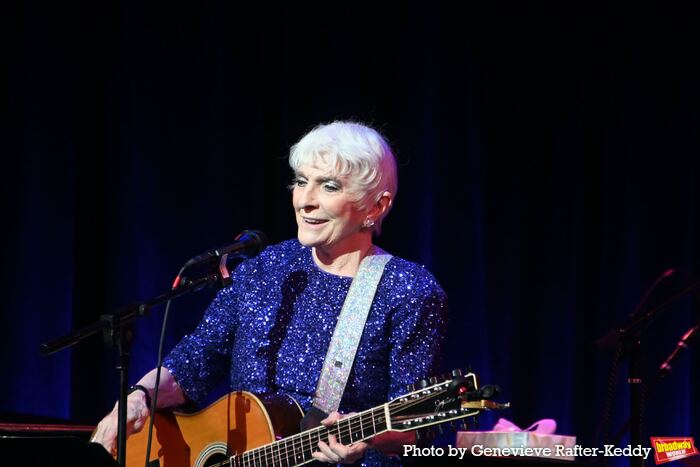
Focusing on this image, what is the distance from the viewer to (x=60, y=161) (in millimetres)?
4672

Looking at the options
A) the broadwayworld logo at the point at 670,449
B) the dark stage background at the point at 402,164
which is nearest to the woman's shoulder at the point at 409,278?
the broadwayworld logo at the point at 670,449

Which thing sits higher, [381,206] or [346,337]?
[381,206]

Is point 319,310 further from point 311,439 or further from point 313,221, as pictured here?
point 311,439

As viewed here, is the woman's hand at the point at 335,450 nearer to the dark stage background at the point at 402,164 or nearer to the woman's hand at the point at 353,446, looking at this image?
the woman's hand at the point at 353,446

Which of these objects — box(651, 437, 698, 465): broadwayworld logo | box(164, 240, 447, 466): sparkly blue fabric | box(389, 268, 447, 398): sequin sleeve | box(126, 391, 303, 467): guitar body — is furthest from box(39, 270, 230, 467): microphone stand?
box(651, 437, 698, 465): broadwayworld logo

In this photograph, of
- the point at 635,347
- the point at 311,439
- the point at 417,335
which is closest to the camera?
the point at 311,439

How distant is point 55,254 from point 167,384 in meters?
1.40

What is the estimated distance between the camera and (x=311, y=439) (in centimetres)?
305

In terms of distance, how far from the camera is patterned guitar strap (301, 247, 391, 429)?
3305mm

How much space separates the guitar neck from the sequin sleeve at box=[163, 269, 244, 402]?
49 cm

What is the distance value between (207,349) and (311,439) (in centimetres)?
81

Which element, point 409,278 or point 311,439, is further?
point 409,278

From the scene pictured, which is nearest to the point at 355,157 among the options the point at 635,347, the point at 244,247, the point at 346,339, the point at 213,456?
the point at 244,247

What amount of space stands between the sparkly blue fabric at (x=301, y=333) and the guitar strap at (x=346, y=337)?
3 cm
